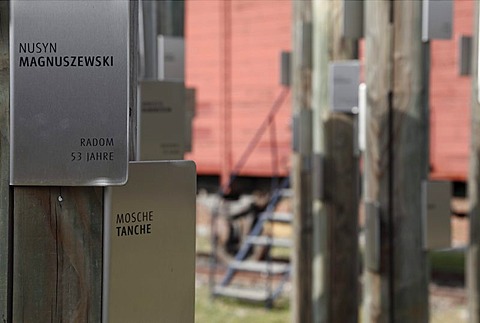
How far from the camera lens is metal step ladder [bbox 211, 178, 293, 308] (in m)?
10.5

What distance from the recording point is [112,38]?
1901 millimetres

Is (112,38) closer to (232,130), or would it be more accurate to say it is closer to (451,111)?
(451,111)

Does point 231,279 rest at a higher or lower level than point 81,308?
lower

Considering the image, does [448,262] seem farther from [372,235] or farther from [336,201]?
[372,235]

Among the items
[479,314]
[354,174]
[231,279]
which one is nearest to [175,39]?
[354,174]

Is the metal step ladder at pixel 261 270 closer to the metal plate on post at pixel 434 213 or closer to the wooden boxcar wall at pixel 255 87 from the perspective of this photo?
the wooden boxcar wall at pixel 255 87

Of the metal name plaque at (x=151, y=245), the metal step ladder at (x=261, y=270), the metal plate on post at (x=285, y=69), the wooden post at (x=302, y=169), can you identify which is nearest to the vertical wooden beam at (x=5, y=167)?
the metal name plaque at (x=151, y=245)

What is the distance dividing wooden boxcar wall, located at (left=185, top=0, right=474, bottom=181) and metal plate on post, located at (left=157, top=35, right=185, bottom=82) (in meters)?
6.76

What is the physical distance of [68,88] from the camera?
191cm

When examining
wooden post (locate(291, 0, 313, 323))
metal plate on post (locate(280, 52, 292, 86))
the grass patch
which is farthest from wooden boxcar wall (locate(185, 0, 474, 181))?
wooden post (locate(291, 0, 313, 323))

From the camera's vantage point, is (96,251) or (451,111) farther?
(451,111)

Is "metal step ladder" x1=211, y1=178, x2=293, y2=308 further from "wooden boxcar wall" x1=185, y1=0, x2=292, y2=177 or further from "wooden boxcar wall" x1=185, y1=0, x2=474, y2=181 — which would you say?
"wooden boxcar wall" x1=185, y1=0, x2=474, y2=181

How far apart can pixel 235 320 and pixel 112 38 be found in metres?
8.05

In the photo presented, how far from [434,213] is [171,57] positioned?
4.83 feet
